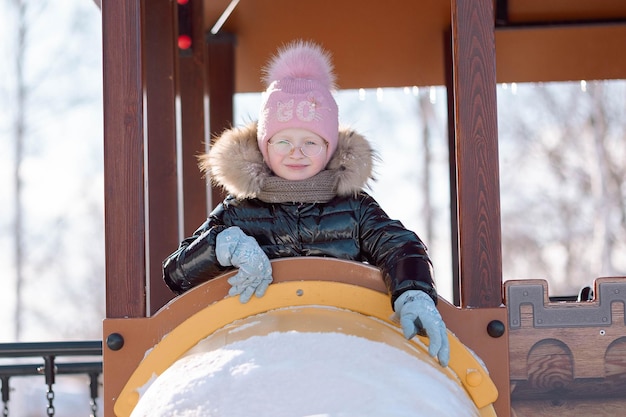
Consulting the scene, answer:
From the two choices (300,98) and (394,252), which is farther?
(300,98)

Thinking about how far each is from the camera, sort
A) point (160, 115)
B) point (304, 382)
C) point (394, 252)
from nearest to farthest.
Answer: point (304, 382) < point (394, 252) < point (160, 115)

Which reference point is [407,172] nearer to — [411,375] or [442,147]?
[442,147]

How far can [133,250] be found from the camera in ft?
8.57

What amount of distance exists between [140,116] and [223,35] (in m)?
2.87

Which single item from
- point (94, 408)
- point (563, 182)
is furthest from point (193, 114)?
point (563, 182)

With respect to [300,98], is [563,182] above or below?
above

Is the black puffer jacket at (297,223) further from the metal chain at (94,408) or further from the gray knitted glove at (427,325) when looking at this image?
the metal chain at (94,408)

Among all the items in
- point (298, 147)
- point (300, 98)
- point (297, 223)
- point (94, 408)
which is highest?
point (300, 98)

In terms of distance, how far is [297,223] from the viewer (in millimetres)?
2686

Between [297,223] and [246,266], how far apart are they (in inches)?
12.6

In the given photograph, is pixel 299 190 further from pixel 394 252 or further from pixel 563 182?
pixel 563 182

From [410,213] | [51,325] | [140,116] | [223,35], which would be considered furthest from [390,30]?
[51,325]

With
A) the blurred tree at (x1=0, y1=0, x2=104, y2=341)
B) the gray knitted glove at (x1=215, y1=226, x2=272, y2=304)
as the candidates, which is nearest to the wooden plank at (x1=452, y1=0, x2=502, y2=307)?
the gray knitted glove at (x1=215, y1=226, x2=272, y2=304)

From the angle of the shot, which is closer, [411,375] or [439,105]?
[411,375]
